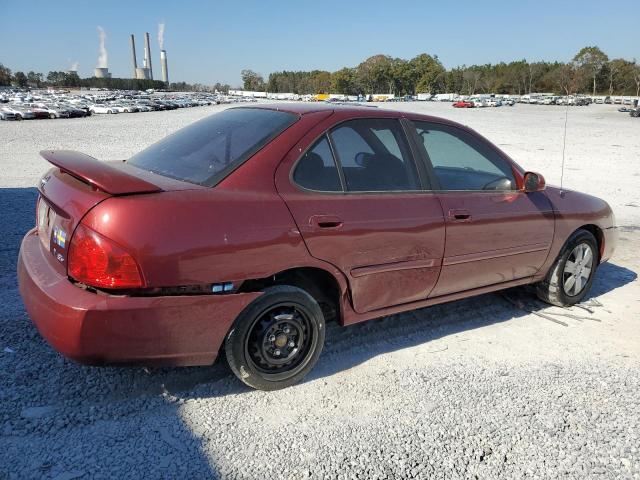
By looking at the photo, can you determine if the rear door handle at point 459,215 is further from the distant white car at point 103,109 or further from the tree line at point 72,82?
the tree line at point 72,82

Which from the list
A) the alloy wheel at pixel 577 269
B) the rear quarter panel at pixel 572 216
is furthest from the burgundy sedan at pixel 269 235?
the alloy wheel at pixel 577 269

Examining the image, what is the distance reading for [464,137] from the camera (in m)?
3.97

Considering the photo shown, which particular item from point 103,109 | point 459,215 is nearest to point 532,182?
point 459,215

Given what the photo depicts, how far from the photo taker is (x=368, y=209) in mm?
3178

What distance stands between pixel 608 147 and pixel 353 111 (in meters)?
19.7

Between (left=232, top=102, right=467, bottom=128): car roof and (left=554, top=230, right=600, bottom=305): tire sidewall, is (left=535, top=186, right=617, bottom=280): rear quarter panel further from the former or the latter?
(left=232, top=102, right=467, bottom=128): car roof

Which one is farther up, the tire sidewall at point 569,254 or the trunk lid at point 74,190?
the trunk lid at point 74,190

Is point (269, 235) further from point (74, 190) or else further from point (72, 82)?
point (72, 82)

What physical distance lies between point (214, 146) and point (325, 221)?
84cm

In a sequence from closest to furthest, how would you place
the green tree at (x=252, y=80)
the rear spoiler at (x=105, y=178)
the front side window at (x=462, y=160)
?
the rear spoiler at (x=105, y=178), the front side window at (x=462, y=160), the green tree at (x=252, y=80)

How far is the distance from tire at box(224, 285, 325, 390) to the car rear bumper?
88 mm

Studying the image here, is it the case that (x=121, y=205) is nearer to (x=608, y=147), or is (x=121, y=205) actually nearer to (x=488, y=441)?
(x=488, y=441)

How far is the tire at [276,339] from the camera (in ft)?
9.34

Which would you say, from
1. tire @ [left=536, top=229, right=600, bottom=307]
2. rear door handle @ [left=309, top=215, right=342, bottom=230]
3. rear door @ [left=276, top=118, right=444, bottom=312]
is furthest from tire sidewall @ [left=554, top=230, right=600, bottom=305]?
rear door handle @ [left=309, top=215, right=342, bottom=230]
